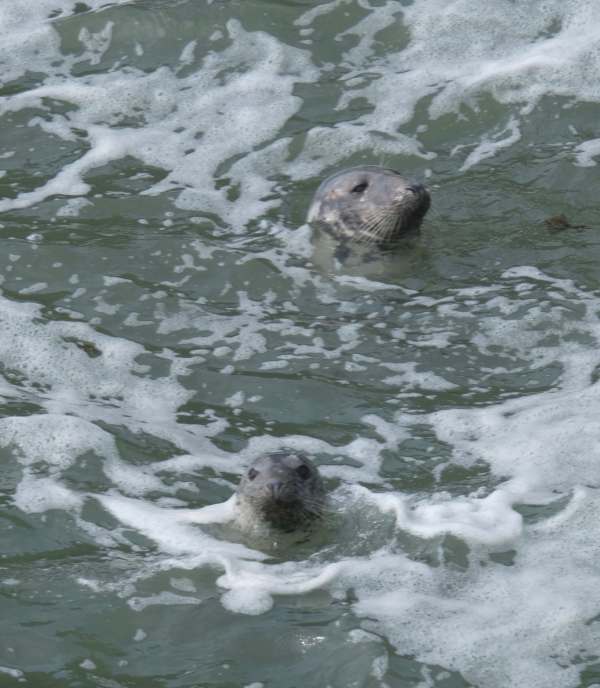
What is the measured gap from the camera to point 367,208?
1008 centimetres

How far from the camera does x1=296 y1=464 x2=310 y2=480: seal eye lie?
23.0 feet

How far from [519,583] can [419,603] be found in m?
0.40

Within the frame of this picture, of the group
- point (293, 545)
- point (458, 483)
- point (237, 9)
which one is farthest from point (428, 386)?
point (237, 9)

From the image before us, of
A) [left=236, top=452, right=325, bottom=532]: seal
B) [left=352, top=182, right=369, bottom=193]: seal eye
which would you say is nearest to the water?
[left=236, top=452, right=325, bottom=532]: seal

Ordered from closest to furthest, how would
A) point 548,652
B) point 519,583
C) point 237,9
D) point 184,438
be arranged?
point 548,652, point 519,583, point 184,438, point 237,9

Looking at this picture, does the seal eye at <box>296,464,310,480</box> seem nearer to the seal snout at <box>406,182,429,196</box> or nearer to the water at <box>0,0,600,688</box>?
the water at <box>0,0,600,688</box>

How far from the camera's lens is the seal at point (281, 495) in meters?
6.88

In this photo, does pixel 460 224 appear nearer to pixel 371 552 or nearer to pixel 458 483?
pixel 458 483

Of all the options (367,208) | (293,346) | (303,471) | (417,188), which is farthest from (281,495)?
(367,208)

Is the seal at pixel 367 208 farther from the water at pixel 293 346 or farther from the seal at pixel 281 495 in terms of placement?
the seal at pixel 281 495

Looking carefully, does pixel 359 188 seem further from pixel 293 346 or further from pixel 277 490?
pixel 277 490

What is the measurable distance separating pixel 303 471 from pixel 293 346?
5.84ft

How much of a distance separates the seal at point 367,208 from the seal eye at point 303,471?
3155mm

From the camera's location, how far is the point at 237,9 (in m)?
12.6
